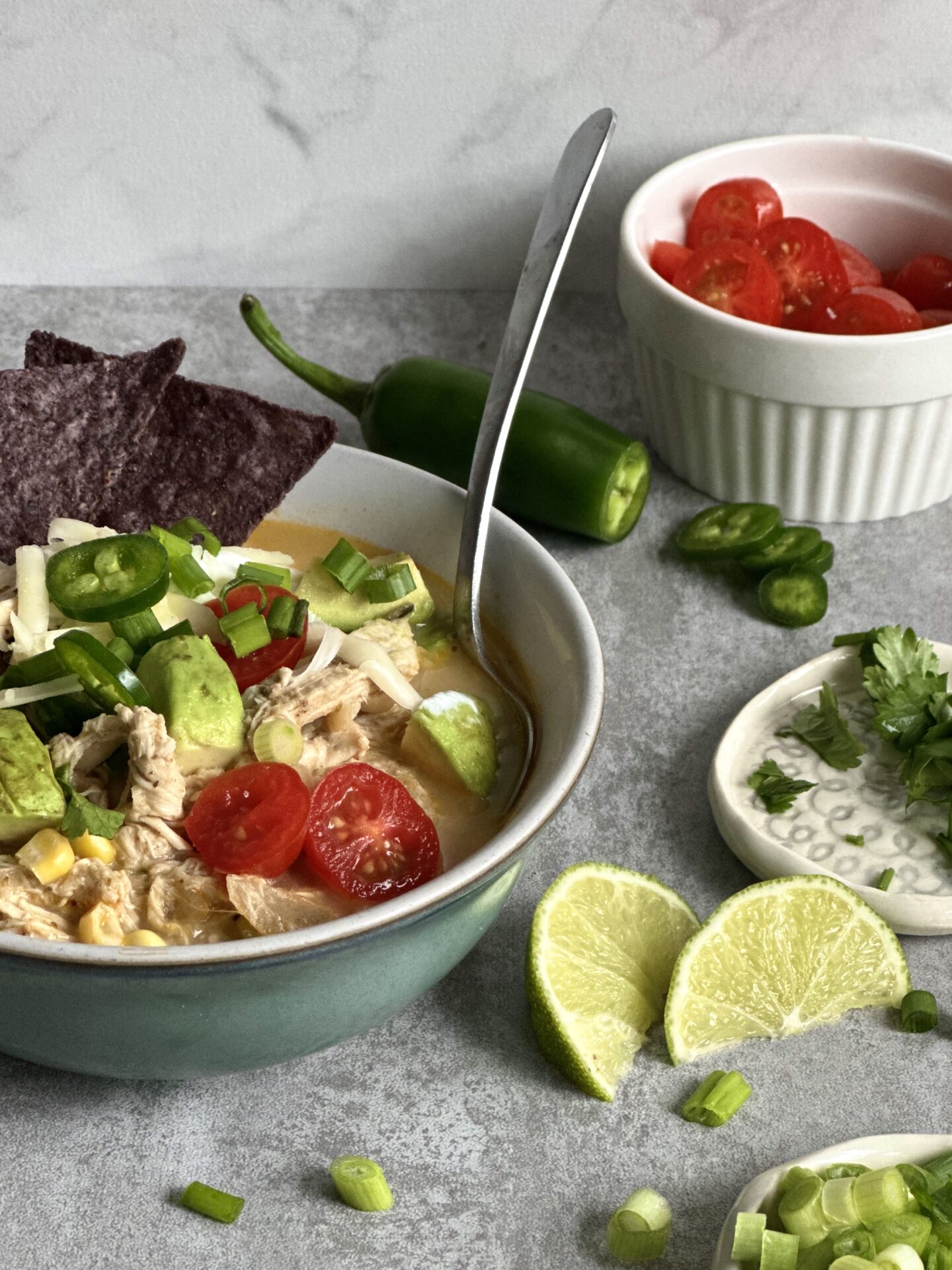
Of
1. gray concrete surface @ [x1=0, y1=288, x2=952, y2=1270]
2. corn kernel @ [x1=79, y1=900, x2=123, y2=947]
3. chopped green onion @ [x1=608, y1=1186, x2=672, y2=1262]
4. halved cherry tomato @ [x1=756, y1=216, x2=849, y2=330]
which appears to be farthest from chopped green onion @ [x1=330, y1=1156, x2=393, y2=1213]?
halved cherry tomato @ [x1=756, y1=216, x2=849, y2=330]

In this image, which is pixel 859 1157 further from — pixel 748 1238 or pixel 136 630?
pixel 136 630

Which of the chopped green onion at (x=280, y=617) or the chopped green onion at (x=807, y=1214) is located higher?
the chopped green onion at (x=280, y=617)

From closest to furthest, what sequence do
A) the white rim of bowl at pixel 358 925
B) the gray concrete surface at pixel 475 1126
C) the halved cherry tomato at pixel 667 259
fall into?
the white rim of bowl at pixel 358 925 < the gray concrete surface at pixel 475 1126 < the halved cherry tomato at pixel 667 259

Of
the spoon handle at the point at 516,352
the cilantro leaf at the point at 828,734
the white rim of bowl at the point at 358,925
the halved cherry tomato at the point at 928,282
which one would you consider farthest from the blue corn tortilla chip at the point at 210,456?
the halved cherry tomato at the point at 928,282

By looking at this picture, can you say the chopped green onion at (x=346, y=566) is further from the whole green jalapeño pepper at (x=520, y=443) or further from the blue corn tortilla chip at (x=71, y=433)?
the whole green jalapeño pepper at (x=520, y=443)

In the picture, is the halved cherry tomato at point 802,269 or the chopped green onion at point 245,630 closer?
the chopped green onion at point 245,630

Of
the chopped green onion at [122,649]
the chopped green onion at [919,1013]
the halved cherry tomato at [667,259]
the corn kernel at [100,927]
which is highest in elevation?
the halved cherry tomato at [667,259]

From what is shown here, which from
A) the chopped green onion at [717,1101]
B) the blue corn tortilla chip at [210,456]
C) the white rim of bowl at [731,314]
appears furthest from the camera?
the white rim of bowl at [731,314]
